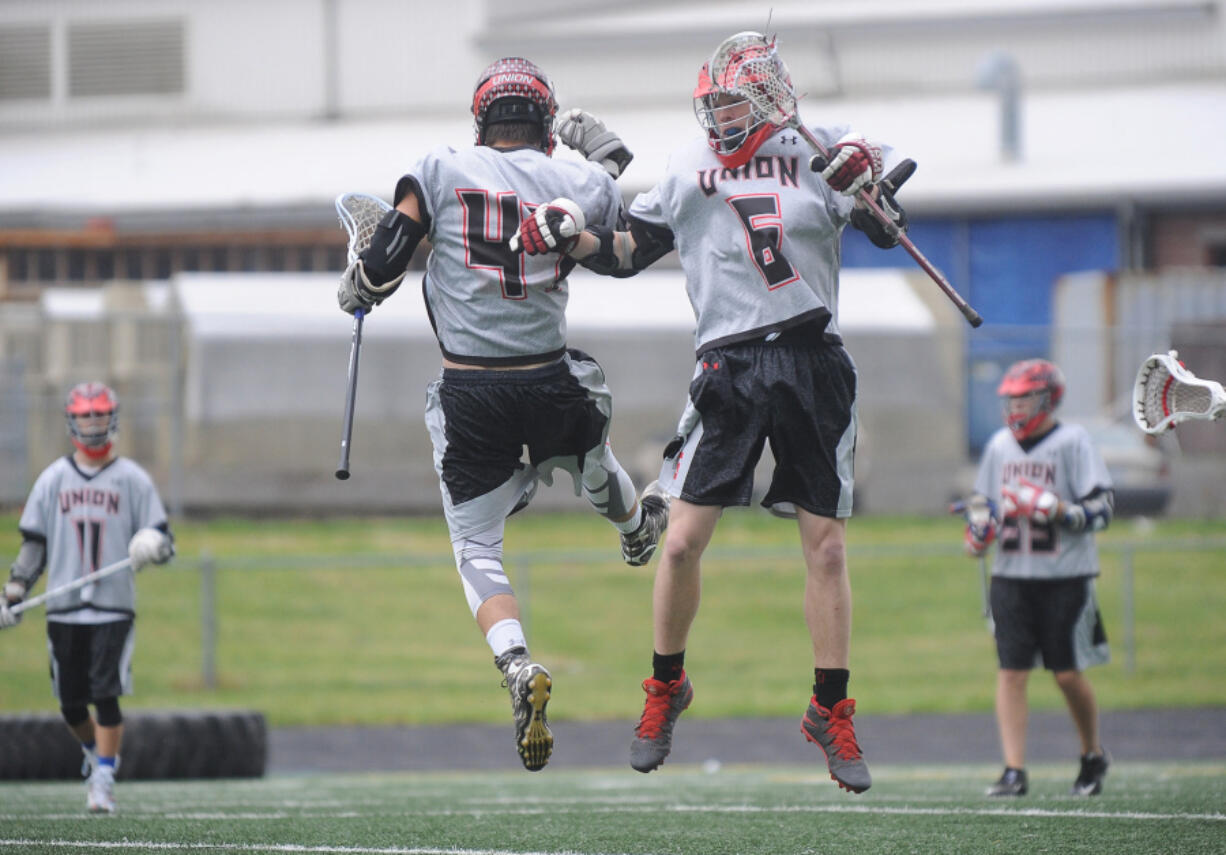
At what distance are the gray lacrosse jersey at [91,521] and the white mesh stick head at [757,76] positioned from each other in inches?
186

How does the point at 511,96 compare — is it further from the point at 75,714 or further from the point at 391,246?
the point at 75,714

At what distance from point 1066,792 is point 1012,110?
783 inches

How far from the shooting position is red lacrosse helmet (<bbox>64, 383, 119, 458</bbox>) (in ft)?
32.1

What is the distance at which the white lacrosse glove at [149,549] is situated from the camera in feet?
31.0

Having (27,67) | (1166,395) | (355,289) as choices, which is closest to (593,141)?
(355,289)

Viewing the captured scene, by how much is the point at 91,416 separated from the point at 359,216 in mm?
3366

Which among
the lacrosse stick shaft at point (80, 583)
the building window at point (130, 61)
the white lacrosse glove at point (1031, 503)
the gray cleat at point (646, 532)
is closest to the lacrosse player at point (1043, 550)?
the white lacrosse glove at point (1031, 503)

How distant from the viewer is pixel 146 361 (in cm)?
2086

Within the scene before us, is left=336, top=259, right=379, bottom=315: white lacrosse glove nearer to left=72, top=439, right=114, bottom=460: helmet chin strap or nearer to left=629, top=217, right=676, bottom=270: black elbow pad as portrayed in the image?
left=629, top=217, right=676, bottom=270: black elbow pad

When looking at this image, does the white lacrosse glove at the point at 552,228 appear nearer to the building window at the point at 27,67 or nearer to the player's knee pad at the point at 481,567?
the player's knee pad at the point at 481,567

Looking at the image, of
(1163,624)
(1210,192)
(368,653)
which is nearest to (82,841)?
(368,653)

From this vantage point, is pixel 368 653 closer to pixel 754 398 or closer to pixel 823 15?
pixel 754 398

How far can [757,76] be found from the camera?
6492 millimetres

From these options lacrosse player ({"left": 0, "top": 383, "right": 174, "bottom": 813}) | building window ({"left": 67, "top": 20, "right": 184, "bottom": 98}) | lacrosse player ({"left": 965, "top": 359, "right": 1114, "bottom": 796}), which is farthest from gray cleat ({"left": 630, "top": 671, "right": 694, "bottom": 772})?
building window ({"left": 67, "top": 20, "right": 184, "bottom": 98})
